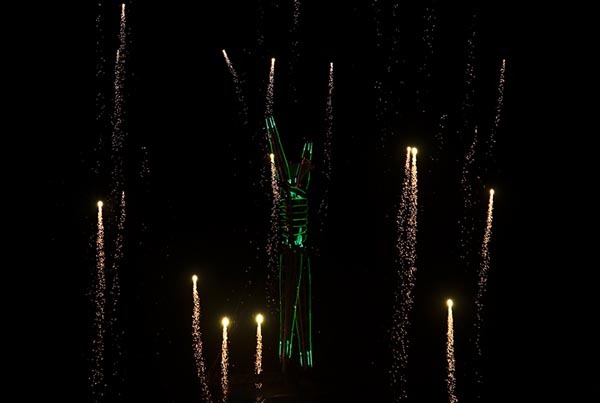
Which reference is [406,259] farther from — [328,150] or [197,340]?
[197,340]

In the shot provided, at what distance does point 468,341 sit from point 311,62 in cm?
230

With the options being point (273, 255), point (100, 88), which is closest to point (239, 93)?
point (100, 88)

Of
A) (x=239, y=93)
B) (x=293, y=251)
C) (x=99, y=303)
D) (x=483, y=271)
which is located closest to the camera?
(x=293, y=251)

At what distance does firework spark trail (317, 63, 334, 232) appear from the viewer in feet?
21.3

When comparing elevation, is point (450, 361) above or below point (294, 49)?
below

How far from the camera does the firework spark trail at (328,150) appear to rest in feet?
21.3

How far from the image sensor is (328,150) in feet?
21.4

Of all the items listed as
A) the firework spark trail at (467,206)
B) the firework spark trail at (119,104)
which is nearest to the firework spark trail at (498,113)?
the firework spark trail at (467,206)

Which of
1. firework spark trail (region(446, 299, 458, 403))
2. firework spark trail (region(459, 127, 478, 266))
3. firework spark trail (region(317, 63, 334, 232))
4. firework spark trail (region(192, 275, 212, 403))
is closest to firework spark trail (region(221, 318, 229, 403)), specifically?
firework spark trail (region(192, 275, 212, 403))

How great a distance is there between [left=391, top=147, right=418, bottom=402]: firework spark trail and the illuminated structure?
102 centimetres

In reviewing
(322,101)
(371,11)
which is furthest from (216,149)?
(371,11)

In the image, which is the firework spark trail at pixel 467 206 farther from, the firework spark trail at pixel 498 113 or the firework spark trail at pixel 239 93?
the firework spark trail at pixel 239 93

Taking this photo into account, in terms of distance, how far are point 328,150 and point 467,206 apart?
109 cm

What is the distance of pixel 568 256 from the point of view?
6.45m
